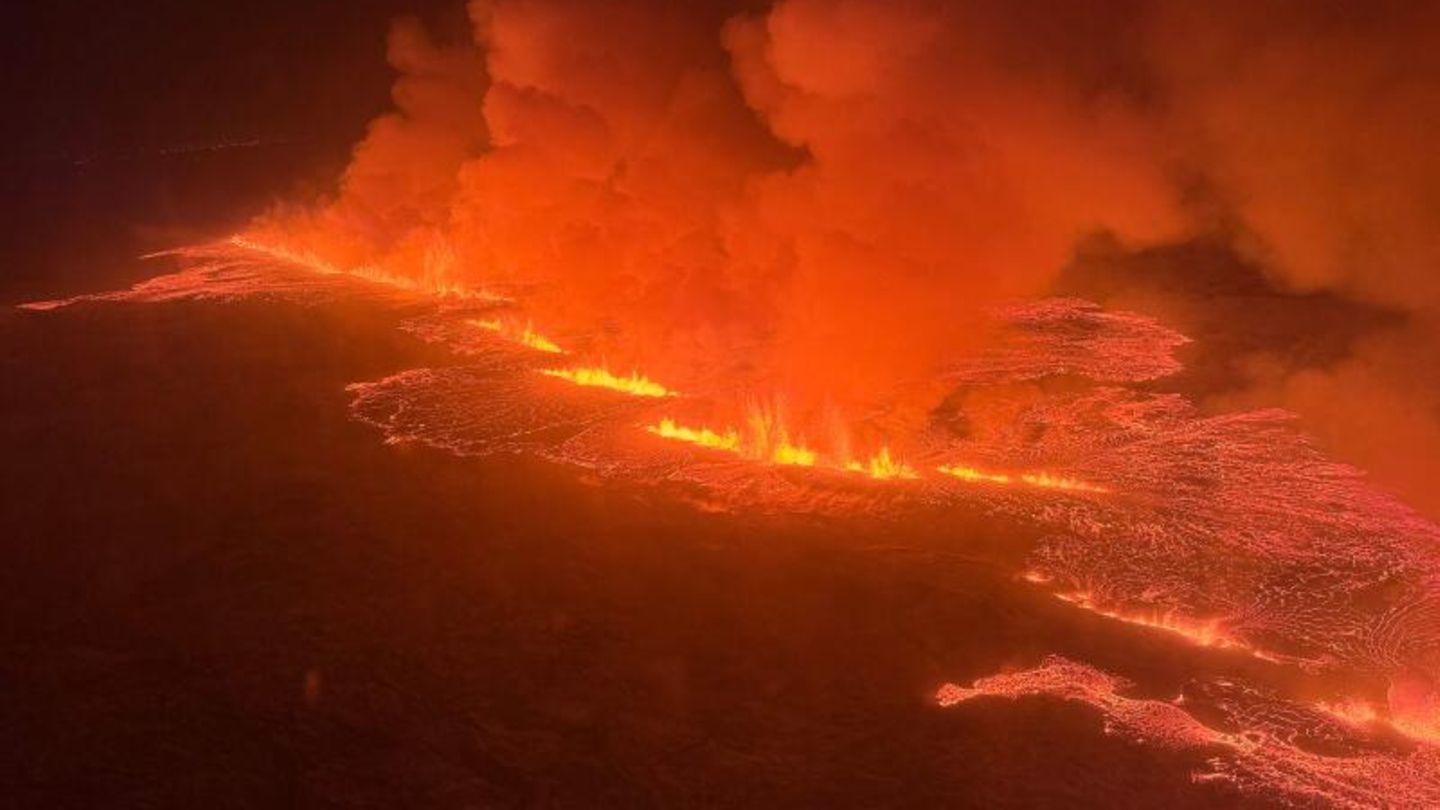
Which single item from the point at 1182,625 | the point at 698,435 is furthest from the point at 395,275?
the point at 1182,625

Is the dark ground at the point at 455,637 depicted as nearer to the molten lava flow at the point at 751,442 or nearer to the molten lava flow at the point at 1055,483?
the molten lava flow at the point at 1055,483

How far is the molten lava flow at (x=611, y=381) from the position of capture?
399 inches

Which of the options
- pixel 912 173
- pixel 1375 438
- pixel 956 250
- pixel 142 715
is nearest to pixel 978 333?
pixel 956 250

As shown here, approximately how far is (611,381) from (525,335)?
2029 millimetres

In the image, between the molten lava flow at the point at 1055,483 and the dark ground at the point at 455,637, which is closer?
the dark ground at the point at 455,637

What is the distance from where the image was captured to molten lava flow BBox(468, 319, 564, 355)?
38.3 feet

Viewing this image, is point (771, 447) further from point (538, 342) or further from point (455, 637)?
point (538, 342)

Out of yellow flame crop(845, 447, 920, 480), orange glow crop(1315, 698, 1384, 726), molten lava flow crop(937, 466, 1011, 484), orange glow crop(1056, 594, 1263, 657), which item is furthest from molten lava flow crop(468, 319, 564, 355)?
orange glow crop(1315, 698, 1384, 726)

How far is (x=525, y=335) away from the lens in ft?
39.5

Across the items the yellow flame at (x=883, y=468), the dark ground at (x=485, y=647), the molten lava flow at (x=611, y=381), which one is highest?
the molten lava flow at (x=611, y=381)

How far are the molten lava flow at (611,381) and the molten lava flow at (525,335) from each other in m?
0.85

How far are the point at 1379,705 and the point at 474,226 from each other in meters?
12.7

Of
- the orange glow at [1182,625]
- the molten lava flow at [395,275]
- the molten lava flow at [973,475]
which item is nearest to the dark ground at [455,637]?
the orange glow at [1182,625]

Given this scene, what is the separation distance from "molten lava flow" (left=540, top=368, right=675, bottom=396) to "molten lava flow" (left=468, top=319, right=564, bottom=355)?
0.85 m
